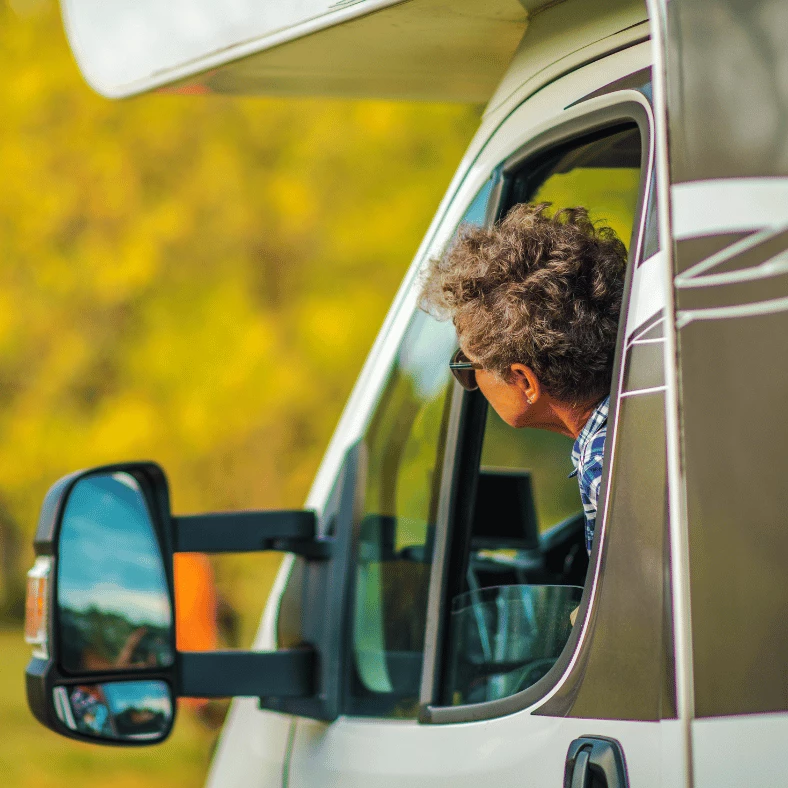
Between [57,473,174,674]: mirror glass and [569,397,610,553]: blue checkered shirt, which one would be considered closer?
[569,397,610,553]: blue checkered shirt

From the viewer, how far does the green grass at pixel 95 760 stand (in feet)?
31.7

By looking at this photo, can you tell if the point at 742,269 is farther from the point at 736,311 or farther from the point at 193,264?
the point at 193,264

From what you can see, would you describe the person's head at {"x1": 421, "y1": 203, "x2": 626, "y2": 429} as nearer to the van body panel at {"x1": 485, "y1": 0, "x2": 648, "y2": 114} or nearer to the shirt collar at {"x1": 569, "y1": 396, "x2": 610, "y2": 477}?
the shirt collar at {"x1": 569, "y1": 396, "x2": 610, "y2": 477}

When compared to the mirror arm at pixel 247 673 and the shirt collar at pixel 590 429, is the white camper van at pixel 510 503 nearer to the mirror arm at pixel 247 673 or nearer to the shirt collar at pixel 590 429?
the mirror arm at pixel 247 673

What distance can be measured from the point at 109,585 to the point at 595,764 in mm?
932

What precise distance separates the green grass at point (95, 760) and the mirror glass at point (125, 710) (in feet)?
23.8

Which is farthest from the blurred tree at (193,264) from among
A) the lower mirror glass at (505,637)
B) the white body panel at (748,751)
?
the white body panel at (748,751)

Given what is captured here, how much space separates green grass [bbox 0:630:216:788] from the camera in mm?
9664

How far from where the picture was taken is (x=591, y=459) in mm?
1663

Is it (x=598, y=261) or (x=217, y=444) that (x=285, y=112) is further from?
(x=598, y=261)

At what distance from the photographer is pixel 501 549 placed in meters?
2.74

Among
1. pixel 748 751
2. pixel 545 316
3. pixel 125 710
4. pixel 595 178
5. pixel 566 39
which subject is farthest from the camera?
pixel 595 178

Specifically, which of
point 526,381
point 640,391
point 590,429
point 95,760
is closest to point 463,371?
point 526,381

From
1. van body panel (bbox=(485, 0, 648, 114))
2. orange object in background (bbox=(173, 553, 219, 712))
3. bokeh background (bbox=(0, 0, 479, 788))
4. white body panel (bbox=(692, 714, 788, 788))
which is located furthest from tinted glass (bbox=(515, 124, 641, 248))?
bokeh background (bbox=(0, 0, 479, 788))
